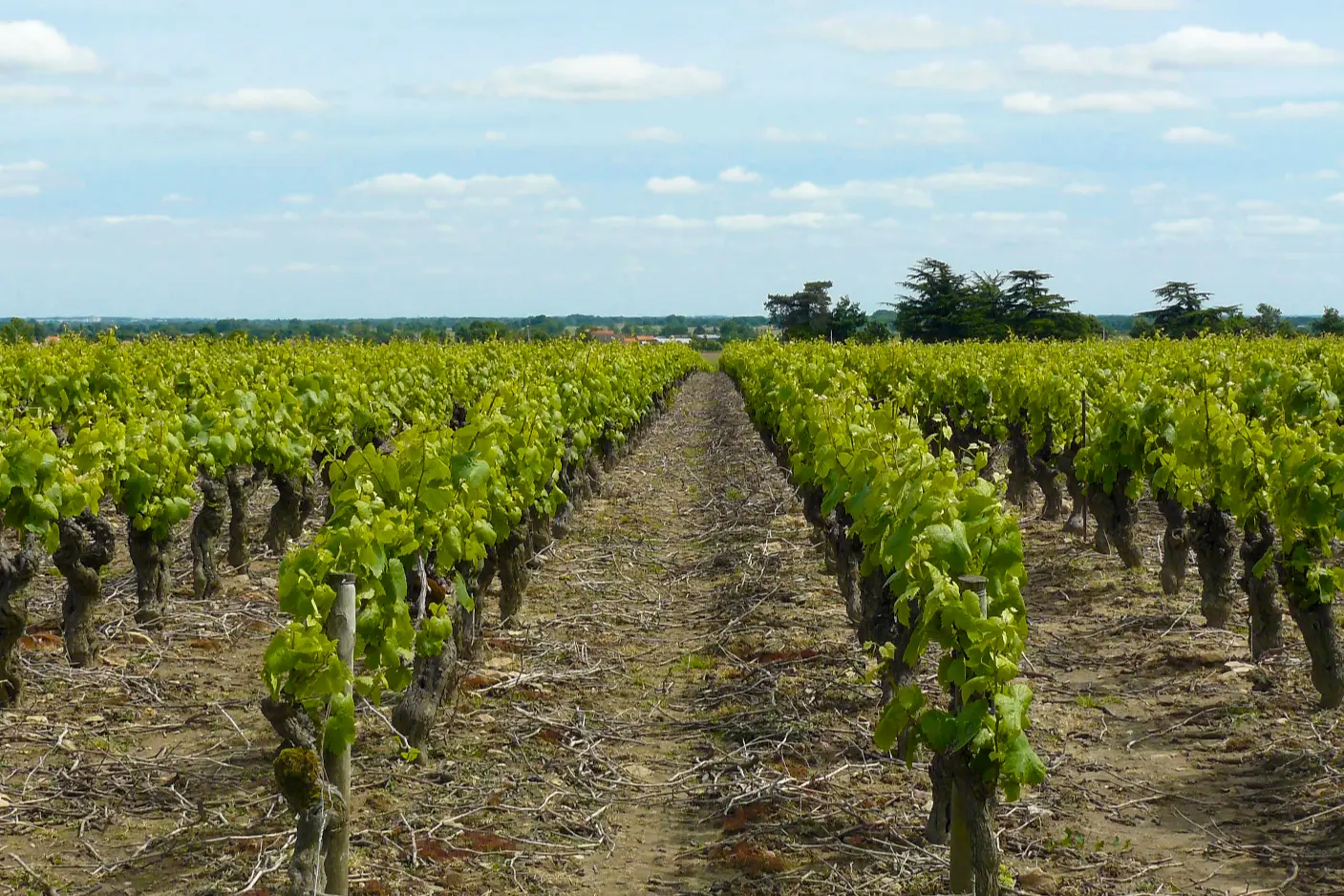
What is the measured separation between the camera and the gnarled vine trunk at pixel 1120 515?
10.4 m

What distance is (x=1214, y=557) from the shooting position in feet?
28.1

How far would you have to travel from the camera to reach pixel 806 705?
712 cm

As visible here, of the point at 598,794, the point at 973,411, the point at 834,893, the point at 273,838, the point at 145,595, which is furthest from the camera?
the point at 973,411

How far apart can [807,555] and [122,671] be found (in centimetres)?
603

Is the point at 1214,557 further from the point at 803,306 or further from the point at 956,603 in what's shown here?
the point at 803,306

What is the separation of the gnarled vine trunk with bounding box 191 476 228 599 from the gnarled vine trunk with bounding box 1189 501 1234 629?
6.94 m

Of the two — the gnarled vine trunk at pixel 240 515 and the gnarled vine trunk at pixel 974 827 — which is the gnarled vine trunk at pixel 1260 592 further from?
the gnarled vine trunk at pixel 240 515

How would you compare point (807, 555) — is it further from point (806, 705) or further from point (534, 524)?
point (806, 705)

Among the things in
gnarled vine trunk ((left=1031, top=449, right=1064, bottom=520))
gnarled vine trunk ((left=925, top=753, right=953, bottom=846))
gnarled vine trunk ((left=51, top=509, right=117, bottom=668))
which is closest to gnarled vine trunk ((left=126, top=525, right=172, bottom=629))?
gnarled vine trunk ((left=51, top=509, right=117, bottom=668))

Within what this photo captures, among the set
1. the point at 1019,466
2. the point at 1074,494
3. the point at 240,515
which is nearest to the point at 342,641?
the point at 240,515

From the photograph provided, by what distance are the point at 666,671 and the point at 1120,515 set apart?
14.5 ft

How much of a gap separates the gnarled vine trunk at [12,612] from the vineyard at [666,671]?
20mm

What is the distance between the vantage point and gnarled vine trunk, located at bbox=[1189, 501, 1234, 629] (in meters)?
8.52

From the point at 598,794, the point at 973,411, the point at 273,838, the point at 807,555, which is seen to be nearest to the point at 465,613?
the point at 598,794
